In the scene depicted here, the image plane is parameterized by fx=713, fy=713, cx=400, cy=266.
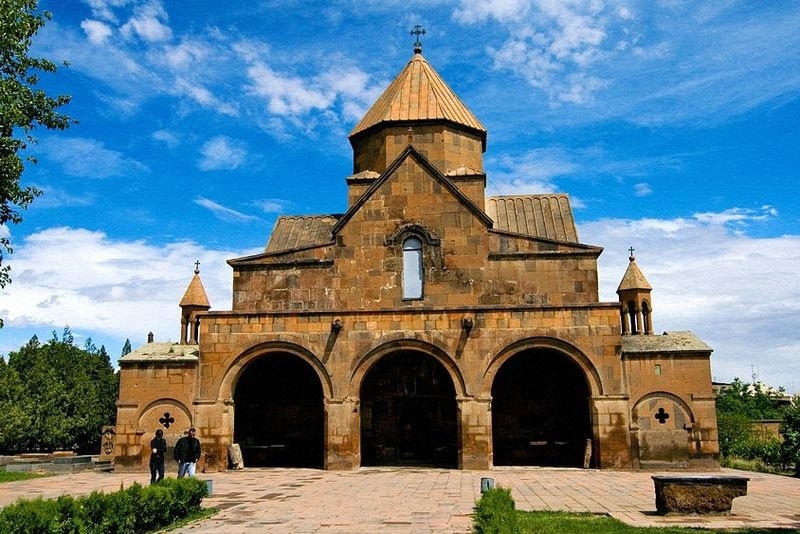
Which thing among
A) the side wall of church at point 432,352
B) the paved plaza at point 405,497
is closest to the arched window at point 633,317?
the side wall of church at point 432,352

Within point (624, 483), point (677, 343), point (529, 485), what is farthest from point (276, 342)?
point (677, 343)

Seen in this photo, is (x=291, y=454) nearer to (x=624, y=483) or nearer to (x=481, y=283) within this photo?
(x=481, y=283)

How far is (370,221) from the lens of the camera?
1684 centimetres

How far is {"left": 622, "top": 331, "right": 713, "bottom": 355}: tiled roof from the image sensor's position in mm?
15477

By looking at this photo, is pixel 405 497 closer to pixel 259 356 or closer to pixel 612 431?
pixel 612 431

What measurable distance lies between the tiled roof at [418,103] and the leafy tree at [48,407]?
52.0 ft

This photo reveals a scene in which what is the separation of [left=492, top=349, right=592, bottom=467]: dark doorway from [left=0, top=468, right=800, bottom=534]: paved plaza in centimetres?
155

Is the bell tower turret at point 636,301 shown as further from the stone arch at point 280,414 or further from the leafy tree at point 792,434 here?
the stone arch at point 280,414

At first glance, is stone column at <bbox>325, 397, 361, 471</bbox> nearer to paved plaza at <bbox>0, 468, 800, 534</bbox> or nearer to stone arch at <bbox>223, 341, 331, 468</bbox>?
paved plaza at <bbox>0, 468, 800, 534</bbox>

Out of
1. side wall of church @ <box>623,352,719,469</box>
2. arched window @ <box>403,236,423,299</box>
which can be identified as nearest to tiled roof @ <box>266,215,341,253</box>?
arched window @ <box>403,236,423,299</box>

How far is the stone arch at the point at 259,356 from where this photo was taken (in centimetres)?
1590

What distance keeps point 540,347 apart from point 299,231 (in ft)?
26.1

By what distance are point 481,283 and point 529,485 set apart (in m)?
5.21

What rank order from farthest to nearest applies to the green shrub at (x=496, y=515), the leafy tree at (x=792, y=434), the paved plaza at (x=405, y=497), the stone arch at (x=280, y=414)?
the stone arch at (x=280, y=414) → the leafy tree at (x=792, y=434) → the paved plaza at (x=405, y=497) → the green shrub at (x=496, y=515)
